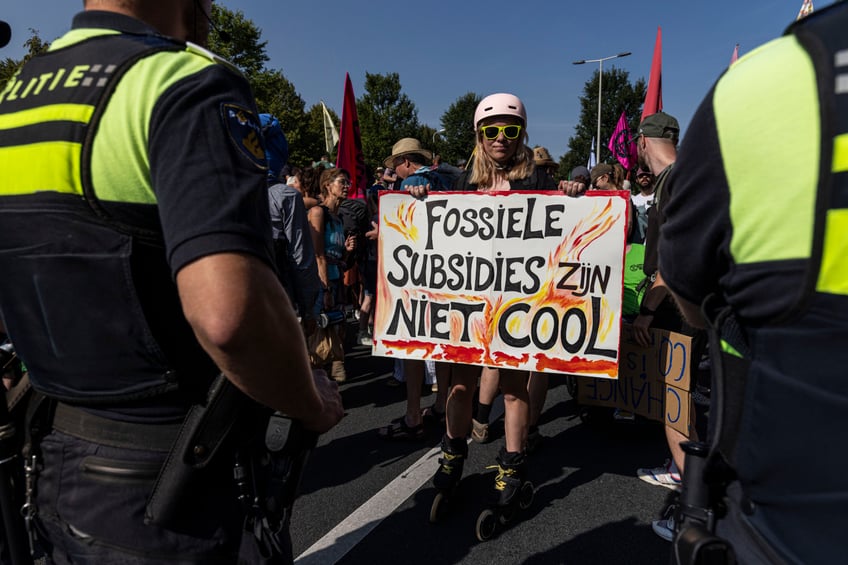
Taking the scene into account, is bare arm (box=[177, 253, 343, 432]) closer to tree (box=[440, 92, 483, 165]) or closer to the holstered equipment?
the holstered equipment

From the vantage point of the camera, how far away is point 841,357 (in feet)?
2.56

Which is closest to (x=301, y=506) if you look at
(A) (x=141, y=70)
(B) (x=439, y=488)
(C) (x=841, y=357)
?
(B) (x=439, y=488)

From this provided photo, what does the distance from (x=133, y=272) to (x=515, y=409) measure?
2329 millimetres

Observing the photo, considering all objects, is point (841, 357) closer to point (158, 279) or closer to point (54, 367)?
point (158, 279)

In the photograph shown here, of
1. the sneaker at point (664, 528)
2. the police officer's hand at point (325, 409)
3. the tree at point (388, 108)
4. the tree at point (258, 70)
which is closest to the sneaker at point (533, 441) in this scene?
the sneaker at point (664, 528)

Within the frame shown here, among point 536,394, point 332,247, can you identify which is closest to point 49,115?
point 536,394

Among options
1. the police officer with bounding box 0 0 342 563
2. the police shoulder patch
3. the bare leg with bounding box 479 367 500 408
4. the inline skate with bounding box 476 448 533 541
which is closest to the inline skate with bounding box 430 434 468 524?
the inline skate with bounding box 476 448 533 541

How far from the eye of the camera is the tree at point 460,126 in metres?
67.2

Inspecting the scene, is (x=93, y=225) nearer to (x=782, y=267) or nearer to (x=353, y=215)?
(x=782, y=267)

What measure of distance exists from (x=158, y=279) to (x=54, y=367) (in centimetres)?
29

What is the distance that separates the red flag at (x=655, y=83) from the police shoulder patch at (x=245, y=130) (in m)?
5.53

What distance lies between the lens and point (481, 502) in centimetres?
319

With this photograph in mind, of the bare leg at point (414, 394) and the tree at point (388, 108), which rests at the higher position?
the tree at point (388, 108)

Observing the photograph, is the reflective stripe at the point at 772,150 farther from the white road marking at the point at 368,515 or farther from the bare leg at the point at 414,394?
the bare leg at the point at 414,394
